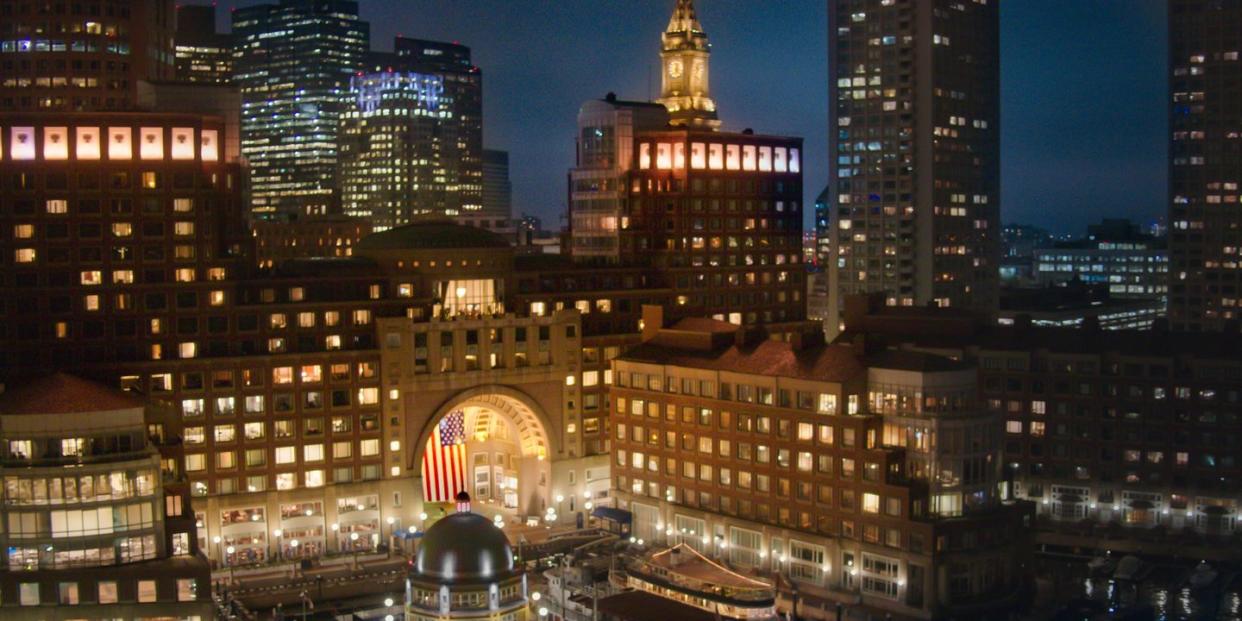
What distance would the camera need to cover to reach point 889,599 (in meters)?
122

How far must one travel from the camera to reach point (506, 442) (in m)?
164

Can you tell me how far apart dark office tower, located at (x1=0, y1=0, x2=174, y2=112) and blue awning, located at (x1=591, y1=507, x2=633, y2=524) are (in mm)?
89709

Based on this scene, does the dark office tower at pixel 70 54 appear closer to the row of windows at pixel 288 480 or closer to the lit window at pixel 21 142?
the lit window at pixel 21 142

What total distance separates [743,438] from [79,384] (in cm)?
5719

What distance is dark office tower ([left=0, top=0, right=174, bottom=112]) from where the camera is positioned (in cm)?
19200

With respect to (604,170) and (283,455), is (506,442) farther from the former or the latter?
(604,170)

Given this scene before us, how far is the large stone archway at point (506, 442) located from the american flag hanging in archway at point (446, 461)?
3.24 ft

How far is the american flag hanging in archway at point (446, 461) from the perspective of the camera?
526ft

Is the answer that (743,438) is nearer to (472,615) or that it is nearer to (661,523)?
(661,523)

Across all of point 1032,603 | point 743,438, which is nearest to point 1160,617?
point 1032,603

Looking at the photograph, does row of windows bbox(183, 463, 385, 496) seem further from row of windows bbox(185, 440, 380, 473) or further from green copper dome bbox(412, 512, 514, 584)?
green copper dome bbox(412, 512, 514, 584)

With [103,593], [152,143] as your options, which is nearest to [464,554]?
[103,593]

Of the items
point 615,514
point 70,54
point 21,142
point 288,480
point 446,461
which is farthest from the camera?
point 70,54

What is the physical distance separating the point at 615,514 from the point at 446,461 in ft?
82.2
